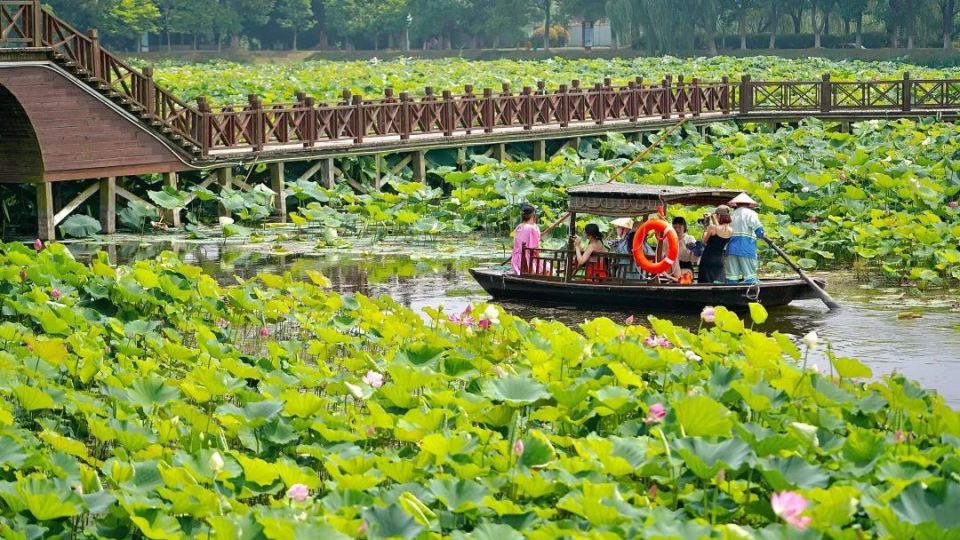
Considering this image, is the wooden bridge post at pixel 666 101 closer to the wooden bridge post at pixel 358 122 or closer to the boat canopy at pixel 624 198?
the wooden bridge post at pixel 358 122

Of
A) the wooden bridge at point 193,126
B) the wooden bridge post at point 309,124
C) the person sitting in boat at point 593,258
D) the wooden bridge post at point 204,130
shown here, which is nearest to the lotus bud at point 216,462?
the person sitting in boat at point 593,258

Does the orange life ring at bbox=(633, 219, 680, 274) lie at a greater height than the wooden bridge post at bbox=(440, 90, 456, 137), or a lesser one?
lesser

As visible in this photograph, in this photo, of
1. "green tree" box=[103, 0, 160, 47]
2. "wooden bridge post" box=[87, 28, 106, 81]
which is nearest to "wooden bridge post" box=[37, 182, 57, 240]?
"wooden bridge post" box=[87, 28, 106, 81]

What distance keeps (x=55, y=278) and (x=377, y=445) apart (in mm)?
4911

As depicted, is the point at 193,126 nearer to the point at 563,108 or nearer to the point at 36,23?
the point at 36,23

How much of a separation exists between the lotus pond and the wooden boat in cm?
388

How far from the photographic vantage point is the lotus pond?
5.87m

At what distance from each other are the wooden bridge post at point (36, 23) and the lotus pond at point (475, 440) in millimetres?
9106

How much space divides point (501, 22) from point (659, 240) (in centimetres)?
6223

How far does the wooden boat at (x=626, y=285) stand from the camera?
44.4 ft

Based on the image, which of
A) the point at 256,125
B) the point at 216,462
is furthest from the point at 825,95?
the point at 216,462

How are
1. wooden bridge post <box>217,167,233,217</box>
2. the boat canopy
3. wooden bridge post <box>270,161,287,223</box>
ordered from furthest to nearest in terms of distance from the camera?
1. wooden bridge post <box>270,161,287,223</box>
2. wooden bridge post <box>217,167,233,217</box>
3. the boat canopy

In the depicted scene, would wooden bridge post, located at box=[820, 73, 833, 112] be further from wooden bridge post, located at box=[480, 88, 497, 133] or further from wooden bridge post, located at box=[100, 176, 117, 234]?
wooden bridge post, located at box=[100, 176, 117, 234]

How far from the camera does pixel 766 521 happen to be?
20.7 feet
